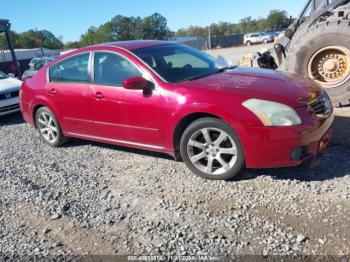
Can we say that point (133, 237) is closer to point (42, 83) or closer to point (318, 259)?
point (318, 259)

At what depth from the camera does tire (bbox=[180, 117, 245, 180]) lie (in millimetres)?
4062

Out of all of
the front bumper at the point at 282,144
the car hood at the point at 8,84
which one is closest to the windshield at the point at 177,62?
the front bumper at the point at 282,144

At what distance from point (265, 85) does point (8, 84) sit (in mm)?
7341

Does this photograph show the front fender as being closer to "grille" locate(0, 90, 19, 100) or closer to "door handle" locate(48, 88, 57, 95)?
"door handle" locate(48, 88, 57, 95)

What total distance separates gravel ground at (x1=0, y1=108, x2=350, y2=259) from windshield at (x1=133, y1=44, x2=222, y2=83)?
115cm

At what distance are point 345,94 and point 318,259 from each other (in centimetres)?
411

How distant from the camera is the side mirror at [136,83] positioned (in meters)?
4.44

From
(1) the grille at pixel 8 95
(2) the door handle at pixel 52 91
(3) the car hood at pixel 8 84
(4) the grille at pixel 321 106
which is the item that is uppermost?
Answer: (2) the door handle at pixel 52 91

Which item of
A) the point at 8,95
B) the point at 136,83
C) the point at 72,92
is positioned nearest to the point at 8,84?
the point at 8,95

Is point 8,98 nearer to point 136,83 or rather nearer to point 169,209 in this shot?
point 136,83

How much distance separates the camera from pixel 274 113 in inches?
150

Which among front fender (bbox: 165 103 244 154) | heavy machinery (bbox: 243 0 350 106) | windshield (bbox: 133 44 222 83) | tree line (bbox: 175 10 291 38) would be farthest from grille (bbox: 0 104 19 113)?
tree line (bbox: 175 10 291 38)

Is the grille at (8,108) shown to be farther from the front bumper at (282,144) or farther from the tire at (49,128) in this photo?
the front bumper at (282,144)

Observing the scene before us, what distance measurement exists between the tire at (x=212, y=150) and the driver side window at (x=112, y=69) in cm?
108
